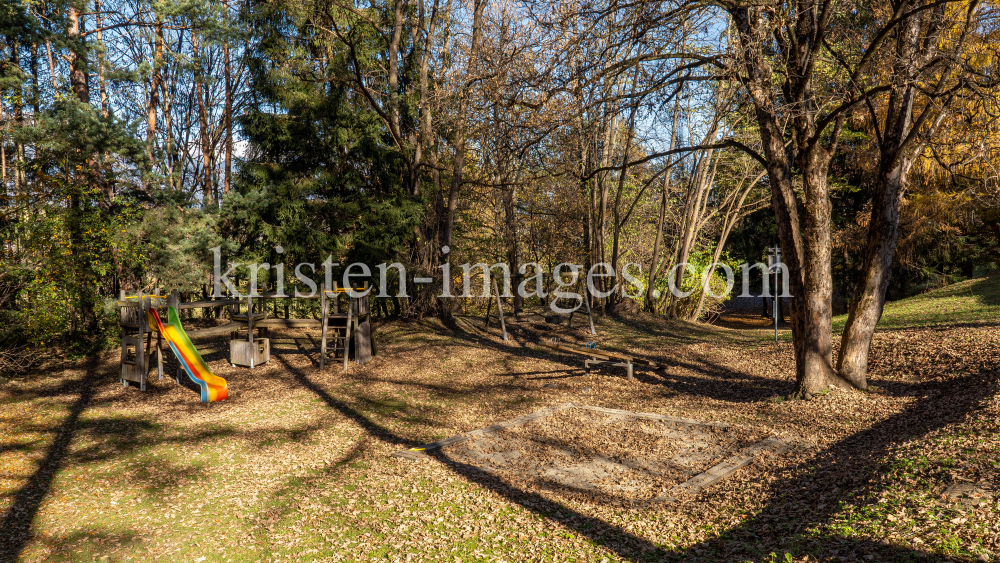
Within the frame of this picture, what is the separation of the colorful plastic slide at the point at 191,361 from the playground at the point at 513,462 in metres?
0.17

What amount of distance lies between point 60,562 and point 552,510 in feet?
11.8

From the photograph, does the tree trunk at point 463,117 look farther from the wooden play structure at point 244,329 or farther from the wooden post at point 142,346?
the wooden post at point 142,346

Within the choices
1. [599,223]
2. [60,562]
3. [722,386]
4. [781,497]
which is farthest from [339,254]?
[781,497]

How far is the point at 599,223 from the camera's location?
18016 mm

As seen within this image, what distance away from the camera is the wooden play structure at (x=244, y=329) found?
895cm

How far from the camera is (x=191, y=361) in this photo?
27.7 ft

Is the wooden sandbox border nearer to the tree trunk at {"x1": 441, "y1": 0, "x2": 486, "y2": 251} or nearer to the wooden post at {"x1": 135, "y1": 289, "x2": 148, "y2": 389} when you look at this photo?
the wooden post at {"x1": 135, "y1": 289, "x2": 148, "y2": 389}

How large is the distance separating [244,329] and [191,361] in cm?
220

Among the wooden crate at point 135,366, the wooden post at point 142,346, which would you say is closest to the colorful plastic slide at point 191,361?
the wooden post at point 142,346

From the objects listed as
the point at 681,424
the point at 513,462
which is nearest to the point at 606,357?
the point at 681,424

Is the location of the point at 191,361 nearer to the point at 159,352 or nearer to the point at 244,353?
the point at 159,352

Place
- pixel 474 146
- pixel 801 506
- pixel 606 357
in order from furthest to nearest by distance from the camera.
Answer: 1. pixel 474 146
2. pixel 606 357
3. pixel 801 506

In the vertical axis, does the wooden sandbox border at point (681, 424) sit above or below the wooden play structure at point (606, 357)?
below

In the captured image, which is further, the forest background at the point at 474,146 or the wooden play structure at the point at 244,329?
the wooden play structure at the point at 244,329
